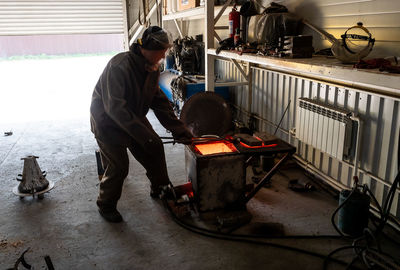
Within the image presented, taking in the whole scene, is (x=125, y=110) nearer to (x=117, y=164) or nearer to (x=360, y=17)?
(x=117, y=164)

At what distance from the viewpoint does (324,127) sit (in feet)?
13.5

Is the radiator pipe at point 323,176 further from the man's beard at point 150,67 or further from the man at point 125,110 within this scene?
the man's beard at point 150,67

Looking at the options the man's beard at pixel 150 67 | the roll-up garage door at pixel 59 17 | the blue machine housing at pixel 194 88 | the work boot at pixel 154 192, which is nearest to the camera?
the man's beard at pixel 150 67

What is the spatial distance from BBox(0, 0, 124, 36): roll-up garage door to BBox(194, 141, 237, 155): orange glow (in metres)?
7.54

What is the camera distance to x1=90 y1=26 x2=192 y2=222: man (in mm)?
3363

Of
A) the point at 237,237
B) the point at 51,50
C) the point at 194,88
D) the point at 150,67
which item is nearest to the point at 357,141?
the point at 237,237

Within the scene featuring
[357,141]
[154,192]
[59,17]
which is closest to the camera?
[357,141]

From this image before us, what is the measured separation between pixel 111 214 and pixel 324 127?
2.62 meters

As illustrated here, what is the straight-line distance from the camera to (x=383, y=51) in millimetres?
3412

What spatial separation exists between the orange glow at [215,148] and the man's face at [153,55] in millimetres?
991

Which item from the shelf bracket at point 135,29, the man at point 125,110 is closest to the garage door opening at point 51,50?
the shelf bracket at point 135,29

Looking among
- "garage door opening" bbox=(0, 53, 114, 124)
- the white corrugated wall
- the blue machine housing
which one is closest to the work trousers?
the white corrugated wall

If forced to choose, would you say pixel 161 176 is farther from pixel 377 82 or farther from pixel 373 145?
pixel 377 82

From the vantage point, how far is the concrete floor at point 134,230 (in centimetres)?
309
